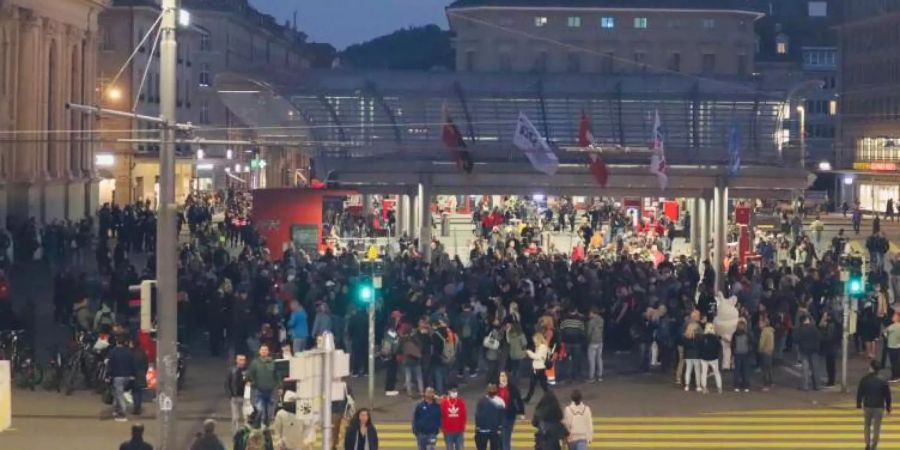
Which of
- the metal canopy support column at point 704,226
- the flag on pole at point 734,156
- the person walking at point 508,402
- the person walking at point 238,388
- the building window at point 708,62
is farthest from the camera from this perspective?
the building window at point 708,62

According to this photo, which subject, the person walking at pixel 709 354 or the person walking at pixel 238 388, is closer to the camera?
the person walking at pixel 238 388

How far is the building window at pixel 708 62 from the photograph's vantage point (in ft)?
410

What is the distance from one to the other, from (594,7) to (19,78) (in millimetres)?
71330

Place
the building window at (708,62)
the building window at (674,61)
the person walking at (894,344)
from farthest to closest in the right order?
the building window at (674,61) → the building window at (708,62) → the person walking at (894,344)

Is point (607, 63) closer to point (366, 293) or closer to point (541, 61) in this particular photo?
point (541, 61)

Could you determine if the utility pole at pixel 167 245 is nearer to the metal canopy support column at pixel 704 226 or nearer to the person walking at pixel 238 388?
the person walking at pixel 238 388

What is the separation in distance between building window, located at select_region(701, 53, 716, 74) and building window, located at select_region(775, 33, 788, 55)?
33.1m

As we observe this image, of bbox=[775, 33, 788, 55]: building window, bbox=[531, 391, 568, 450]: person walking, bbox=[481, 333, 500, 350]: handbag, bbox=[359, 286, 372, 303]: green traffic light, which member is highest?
bbox=[775, 33, 788, 55]: building window

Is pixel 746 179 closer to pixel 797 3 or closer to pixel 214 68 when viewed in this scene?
pixel 214 68

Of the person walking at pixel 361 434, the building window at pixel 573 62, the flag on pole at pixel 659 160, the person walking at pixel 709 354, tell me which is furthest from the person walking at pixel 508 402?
the building window at pixel 573 62

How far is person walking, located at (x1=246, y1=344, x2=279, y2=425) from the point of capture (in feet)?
83.7

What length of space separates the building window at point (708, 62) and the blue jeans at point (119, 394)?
100620mm

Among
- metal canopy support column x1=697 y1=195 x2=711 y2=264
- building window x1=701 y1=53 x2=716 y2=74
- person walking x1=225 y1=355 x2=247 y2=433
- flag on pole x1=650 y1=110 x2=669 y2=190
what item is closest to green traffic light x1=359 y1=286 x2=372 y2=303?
person walking x1=225 y1=355 x2=247 y2=433

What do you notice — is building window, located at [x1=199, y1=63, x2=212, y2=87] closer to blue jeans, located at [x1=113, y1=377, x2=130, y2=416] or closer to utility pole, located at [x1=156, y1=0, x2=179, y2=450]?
blue jeans, located at [x1=113, y1=377, x2=130, y2=416]
